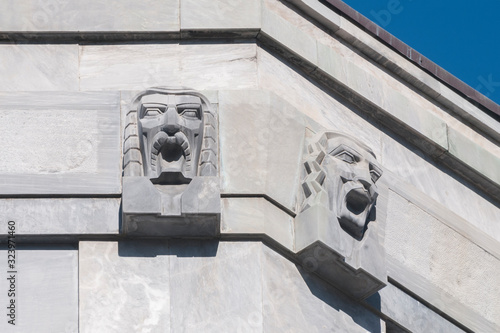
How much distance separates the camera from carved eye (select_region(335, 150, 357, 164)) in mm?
17875

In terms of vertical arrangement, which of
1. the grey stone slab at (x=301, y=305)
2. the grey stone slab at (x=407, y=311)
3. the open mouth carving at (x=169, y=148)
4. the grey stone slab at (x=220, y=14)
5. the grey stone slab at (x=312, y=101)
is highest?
the grey stone slab at (x=220, y=14)

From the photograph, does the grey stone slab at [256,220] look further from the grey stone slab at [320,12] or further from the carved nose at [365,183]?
the grey stone slab at [320,12]

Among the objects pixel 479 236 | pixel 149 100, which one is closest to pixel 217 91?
pixel 149 100

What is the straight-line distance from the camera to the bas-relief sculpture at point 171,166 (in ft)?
55.6

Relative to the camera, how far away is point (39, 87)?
59.8ft

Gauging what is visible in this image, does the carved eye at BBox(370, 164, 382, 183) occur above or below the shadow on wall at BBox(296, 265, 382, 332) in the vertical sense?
above

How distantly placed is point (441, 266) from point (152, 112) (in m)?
3.23

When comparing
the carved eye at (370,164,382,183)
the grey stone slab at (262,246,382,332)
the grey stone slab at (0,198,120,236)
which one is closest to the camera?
the grey stone slab at (262,246,382,332)

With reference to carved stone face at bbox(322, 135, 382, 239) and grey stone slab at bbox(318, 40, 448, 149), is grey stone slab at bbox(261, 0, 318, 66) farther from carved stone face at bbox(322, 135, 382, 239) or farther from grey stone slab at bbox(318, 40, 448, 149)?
carved stone face at bbox(322, 135, 382, 239)

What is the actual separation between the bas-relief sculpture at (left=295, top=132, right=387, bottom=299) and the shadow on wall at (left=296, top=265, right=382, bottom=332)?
0.23 feet

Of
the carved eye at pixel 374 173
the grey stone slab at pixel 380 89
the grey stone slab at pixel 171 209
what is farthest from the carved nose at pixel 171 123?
the grey stone slab at pixel 380 89

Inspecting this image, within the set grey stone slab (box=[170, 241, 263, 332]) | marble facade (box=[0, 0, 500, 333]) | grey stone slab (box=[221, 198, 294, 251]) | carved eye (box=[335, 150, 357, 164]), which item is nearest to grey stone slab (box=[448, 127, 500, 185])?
marble facade (box=[0, 0, 500, 333])

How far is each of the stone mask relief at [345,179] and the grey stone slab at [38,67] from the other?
2343 millimetres

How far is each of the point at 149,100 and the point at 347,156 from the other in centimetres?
184
